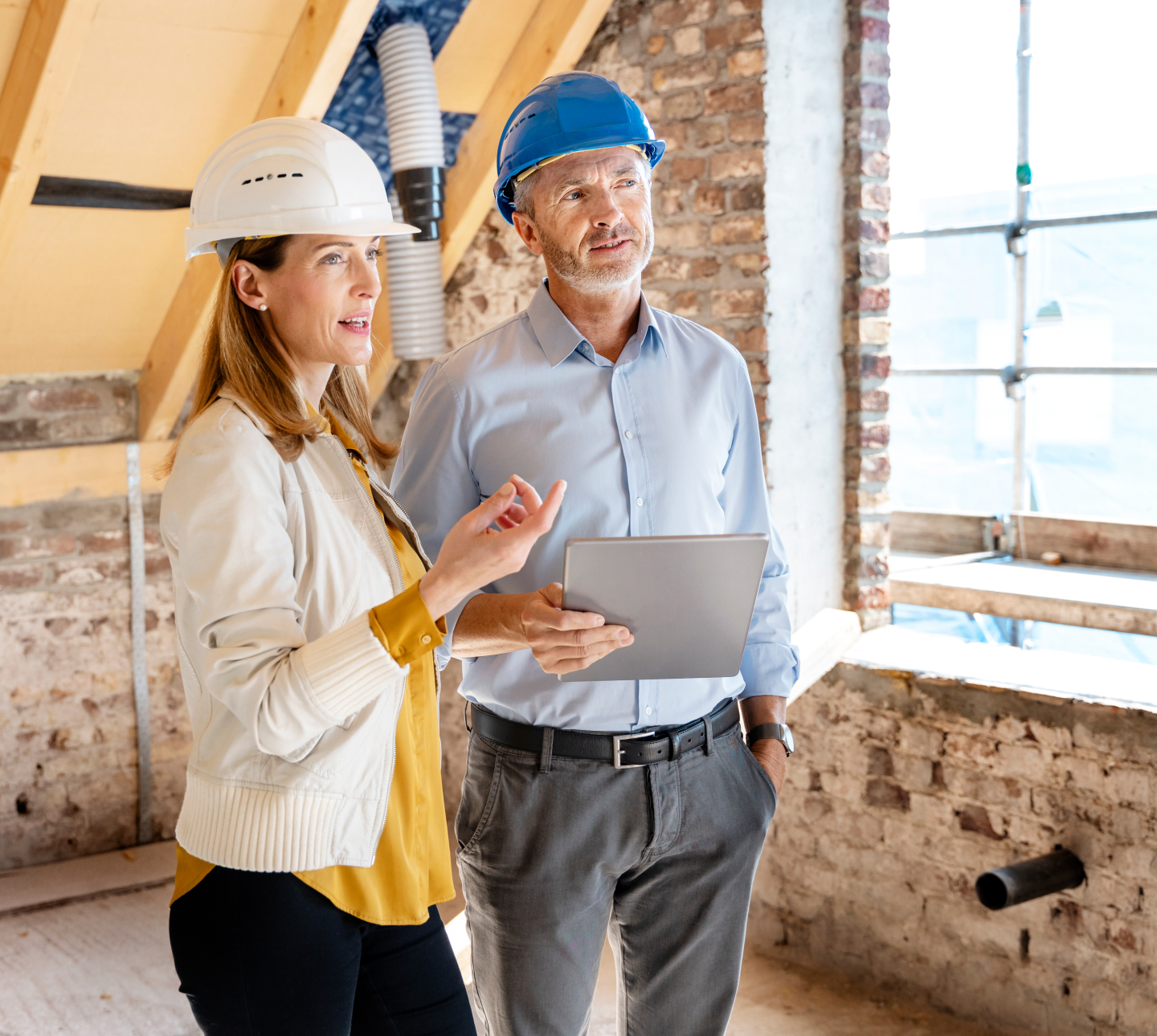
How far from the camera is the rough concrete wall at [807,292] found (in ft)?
9.08

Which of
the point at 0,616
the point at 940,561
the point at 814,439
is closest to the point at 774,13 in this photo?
the point at 814,439

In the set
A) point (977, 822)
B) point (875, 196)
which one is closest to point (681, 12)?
point (875, 196)

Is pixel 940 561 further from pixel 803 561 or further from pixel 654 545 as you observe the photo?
pixel 654 545

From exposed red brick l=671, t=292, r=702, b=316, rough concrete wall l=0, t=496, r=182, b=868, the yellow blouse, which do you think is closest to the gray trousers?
the yellow blouse

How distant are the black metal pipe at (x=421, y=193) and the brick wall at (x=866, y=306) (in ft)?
3.65

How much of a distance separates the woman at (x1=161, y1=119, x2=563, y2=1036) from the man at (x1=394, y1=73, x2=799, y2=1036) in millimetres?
166

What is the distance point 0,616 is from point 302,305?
2.78m

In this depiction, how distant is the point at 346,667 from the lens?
109 cm

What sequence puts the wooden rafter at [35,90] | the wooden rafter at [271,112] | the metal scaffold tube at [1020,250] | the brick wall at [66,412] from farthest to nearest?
the metal scaffold tube at [1020,250] < the brick wall at [66,412] < the wooden rafter at [271,112] < the wooden rafter at [35,90]

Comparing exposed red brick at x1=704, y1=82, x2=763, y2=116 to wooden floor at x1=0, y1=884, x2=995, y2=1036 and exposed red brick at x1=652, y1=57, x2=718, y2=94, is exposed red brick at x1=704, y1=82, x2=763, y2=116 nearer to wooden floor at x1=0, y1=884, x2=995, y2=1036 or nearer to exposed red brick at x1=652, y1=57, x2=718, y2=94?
exposed red brick at x1=652, y1=57, x2=718, y2=94

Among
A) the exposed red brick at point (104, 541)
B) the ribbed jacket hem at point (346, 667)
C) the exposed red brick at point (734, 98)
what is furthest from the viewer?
the exposed red brick at point (104, 541)

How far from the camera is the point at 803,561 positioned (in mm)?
2930

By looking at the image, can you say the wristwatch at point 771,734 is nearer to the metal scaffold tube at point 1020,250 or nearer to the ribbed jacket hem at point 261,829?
the ribbed jacket hem at point 261,829

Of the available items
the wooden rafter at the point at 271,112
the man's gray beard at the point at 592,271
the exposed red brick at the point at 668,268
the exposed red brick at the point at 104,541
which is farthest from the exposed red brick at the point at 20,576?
the man's gray beard at the point at 592,271
